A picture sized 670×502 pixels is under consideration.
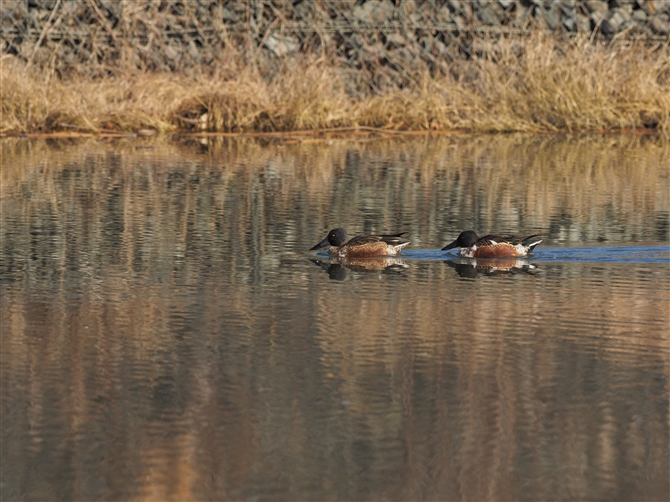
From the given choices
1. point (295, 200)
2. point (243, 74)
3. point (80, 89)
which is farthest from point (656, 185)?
point (80, 89)

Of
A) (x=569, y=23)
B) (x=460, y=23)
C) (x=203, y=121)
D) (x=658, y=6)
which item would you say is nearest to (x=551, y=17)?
(x=569, y=23)

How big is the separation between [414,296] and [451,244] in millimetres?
1916

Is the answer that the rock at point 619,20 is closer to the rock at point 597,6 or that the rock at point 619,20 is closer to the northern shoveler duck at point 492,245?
the rock at point 597,6

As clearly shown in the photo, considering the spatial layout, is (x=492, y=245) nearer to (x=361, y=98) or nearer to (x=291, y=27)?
(x=361, y=98)

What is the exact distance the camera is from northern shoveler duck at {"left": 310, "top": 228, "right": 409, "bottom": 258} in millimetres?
10633

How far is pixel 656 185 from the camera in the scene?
50.7 feet

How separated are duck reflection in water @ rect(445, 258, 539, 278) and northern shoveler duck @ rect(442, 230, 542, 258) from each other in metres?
0.04

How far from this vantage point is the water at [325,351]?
5.29m

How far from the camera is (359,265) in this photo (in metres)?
10.5

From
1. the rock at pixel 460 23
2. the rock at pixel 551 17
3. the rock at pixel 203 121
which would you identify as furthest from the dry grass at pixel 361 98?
the rock at pixel 551 17

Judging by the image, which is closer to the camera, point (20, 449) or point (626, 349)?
point (20, 449)

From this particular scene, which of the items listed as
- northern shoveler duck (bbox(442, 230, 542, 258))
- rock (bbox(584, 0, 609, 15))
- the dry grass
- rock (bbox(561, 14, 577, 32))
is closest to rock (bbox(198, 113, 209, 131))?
the dry grass

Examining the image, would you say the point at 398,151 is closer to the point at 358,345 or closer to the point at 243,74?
the point at 243,74

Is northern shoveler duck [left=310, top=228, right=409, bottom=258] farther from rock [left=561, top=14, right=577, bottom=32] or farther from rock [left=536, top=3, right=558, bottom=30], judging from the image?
rock [left=561, top=14, right=577, bottom=32]
